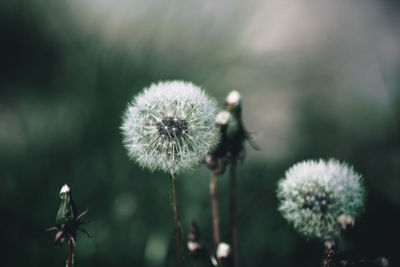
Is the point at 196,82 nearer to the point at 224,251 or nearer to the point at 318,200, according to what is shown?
the point at 318,200

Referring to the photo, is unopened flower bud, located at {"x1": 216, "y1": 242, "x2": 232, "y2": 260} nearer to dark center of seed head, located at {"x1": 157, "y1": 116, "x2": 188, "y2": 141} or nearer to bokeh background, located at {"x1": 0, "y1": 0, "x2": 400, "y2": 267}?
dark center of seed head, located at {"x1": 157, "y1": 116, "x2": 188, "y2": 141}

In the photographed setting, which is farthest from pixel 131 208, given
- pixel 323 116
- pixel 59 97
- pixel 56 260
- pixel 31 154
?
pixel 323 116

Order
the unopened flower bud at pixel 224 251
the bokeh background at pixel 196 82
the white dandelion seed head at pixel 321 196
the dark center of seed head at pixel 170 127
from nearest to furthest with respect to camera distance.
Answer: the unopened flower bud at pixel 224 251
the white dandelion seed head at pixel 321 196
the dark center of seed head at pixel 170 127
the bokeh background at pixel 196 82

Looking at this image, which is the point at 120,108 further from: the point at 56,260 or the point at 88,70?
the point at 56,260

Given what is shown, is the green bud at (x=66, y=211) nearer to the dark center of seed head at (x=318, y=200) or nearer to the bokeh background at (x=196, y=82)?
the dark center of seed head at (x=318, y=200)

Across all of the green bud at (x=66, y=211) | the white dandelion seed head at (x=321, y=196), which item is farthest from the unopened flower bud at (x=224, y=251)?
the green bud at (x=66, y=211)

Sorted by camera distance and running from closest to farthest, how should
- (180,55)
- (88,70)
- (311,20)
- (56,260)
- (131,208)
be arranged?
(56,260), (131,208), (88,70), (180,55), (311,20)
